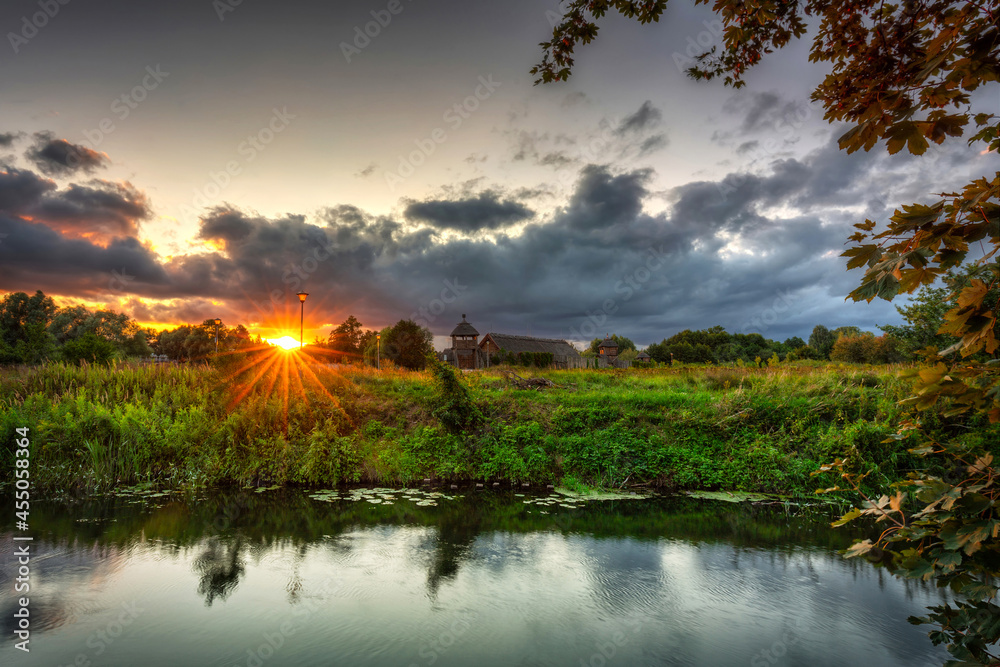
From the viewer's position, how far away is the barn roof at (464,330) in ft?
175

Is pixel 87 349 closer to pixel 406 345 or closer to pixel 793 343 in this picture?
pixel 406 345

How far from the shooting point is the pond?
418 centimetres

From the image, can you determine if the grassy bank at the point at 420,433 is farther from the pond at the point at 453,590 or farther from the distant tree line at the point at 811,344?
the distant tree line at the point at 811,344

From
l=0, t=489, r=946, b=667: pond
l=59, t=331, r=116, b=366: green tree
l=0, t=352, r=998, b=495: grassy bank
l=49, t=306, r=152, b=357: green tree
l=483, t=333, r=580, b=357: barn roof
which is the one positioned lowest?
l=0, t=489, r=946, b=667: pond

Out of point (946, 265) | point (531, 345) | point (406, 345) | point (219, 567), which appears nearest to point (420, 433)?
point (219, 567)

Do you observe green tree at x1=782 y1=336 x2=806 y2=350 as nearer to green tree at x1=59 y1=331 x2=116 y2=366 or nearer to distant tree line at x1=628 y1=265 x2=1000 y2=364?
distant tree line at x1=628 y1=265 x2=1000 y2=364

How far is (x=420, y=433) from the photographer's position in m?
11.2

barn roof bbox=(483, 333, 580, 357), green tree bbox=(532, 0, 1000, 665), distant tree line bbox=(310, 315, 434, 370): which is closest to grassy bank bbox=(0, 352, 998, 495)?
green tree bbox=(532, 0, 1000, 665)

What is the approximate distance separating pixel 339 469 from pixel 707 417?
8609 millimetres

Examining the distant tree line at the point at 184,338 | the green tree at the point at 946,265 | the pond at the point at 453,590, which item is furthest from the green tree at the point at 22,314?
the green tree at the point at 946,265

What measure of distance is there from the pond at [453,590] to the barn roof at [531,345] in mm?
41120

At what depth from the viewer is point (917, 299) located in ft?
83.3

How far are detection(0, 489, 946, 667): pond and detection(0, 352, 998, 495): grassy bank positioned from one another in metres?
1.67

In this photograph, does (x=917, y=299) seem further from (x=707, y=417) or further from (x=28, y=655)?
(x=28, y=655)
